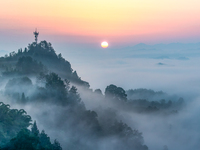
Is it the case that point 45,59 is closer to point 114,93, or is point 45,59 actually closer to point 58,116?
point 114,93

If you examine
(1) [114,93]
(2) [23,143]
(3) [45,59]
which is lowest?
(2) [23,143]

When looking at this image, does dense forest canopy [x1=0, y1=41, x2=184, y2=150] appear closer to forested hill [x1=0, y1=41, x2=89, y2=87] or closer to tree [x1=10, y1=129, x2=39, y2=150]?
tree [x1=10, y1=129, x2=39, y2=150]

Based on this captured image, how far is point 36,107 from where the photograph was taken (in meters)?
37.9

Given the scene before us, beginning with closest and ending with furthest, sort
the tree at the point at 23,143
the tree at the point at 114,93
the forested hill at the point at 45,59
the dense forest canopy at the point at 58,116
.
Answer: the tree at the point at 23,143 < the dense forest canopy at the point at 58,116 < the tree at the point at 114,93 < the forested hill at the point at 45,59

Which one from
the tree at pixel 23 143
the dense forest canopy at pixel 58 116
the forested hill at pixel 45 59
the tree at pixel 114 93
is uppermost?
the forested hill at pixel 45 59

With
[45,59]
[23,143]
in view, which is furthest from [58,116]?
[45,59]

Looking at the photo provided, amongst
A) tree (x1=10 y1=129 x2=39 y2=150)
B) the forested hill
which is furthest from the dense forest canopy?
the forested hill

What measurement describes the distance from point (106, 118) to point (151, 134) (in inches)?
796

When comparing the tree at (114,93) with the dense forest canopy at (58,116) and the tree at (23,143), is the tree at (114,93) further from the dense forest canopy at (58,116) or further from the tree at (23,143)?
the tree at (23,143)

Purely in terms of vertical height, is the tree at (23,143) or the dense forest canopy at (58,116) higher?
the dense forest canopy at (58,116)

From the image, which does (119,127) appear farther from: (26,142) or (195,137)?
(195,137)

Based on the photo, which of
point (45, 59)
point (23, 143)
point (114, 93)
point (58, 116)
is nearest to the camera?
point (23, 143)

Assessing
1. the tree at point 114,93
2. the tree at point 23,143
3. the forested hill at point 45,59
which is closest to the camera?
the tree at point 23,143

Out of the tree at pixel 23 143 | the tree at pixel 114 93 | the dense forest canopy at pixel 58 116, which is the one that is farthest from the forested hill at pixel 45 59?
the tree at pixel 23 143
